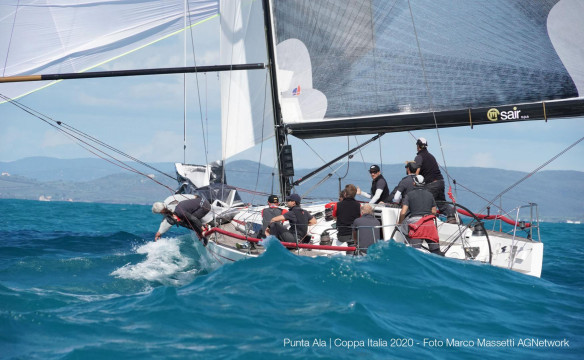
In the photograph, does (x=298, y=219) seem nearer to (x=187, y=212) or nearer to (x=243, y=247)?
(x=243, y=247)

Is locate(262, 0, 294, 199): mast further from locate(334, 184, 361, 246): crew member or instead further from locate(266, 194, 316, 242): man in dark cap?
locate(334, 184, 361, 246): crew member

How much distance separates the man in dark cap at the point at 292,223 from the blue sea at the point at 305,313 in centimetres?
66

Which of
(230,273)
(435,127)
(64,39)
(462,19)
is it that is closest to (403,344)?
(230,273)

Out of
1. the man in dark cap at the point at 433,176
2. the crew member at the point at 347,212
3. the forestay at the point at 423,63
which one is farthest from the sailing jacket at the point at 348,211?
the forestay at the point at 423,63

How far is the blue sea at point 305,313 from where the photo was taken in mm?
5684

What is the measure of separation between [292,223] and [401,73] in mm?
3636

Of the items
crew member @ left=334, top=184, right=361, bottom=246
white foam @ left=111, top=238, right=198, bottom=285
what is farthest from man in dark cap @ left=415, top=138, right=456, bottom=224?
white foam @ left=111, top=238, right=198, bottom=285

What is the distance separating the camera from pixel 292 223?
A: 9578mm

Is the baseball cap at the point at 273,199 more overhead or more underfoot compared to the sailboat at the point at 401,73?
more underfoot

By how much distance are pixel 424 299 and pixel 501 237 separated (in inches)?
128

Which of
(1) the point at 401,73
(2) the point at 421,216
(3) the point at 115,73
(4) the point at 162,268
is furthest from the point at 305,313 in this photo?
(3) the point at 115,73

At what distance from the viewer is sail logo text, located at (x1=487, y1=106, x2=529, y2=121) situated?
34.3 feet

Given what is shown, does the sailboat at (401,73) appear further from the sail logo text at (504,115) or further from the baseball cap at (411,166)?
the baseball cap at (411,166)

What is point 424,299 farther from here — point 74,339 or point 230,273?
point 74,339
